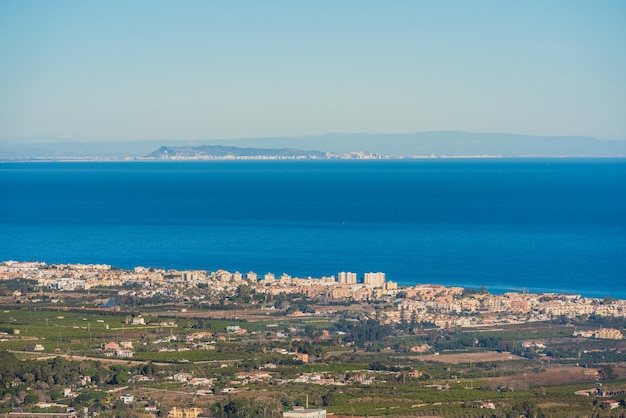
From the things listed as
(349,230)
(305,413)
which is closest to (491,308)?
(305,413)

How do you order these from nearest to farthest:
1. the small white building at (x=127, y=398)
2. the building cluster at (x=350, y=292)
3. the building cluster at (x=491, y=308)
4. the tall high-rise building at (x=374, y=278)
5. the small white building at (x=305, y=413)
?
the small white building at (x=305, y=413) < the small white building at (x=127, y=398) < the building cluster at (x=491, y=308) < the building cluster at (x=350, y=292) < the tall high-rise building at (x=374, y=278)

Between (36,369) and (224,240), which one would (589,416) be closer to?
(36,369)

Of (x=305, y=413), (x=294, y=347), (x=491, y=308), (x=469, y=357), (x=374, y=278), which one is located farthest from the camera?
(x=374, y=278)

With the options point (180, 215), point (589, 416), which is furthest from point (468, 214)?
point (589, 416)

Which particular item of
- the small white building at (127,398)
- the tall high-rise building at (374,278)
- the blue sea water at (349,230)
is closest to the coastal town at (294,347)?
Result: the tall high-rise building at (374,278)

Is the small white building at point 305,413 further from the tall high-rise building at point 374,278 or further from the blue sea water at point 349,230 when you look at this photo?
the blue sea water at point 349,230

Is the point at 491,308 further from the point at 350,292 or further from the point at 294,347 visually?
the point at 294,347

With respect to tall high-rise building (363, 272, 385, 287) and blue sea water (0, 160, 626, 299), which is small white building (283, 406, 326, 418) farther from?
blue sea water (0, 160, 626, 299)

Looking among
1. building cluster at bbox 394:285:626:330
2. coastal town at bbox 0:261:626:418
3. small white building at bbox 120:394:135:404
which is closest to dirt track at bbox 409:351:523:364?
coastal town at bbox 0:261:626:418
